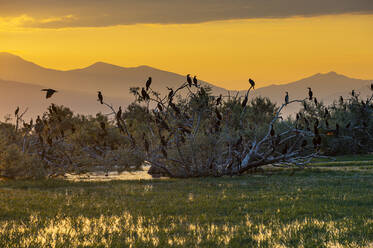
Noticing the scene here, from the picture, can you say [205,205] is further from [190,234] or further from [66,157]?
[66,157]

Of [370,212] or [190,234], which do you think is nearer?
[190,234]

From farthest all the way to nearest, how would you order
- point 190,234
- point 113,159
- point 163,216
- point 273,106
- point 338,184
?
point 273,106 < point 113,159 < point 338,184 < point 163,216 < point 190,234

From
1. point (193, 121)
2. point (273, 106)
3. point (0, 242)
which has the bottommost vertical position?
point (0, 242)

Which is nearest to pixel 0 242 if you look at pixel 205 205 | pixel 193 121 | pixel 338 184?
pixel 205 205

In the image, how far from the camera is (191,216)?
14.1 m

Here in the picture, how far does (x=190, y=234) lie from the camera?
11.4 m

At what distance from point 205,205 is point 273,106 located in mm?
63062

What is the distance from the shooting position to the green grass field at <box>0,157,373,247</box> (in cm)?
1073

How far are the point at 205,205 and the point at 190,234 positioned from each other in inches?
189

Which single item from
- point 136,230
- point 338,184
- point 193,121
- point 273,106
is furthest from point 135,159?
point 273,106

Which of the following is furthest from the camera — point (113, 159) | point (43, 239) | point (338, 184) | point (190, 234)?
point (113, 159)

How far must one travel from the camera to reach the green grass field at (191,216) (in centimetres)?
1073

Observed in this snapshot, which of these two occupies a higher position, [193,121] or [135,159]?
[193,121]

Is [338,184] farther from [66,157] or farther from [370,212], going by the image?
[66,157]
